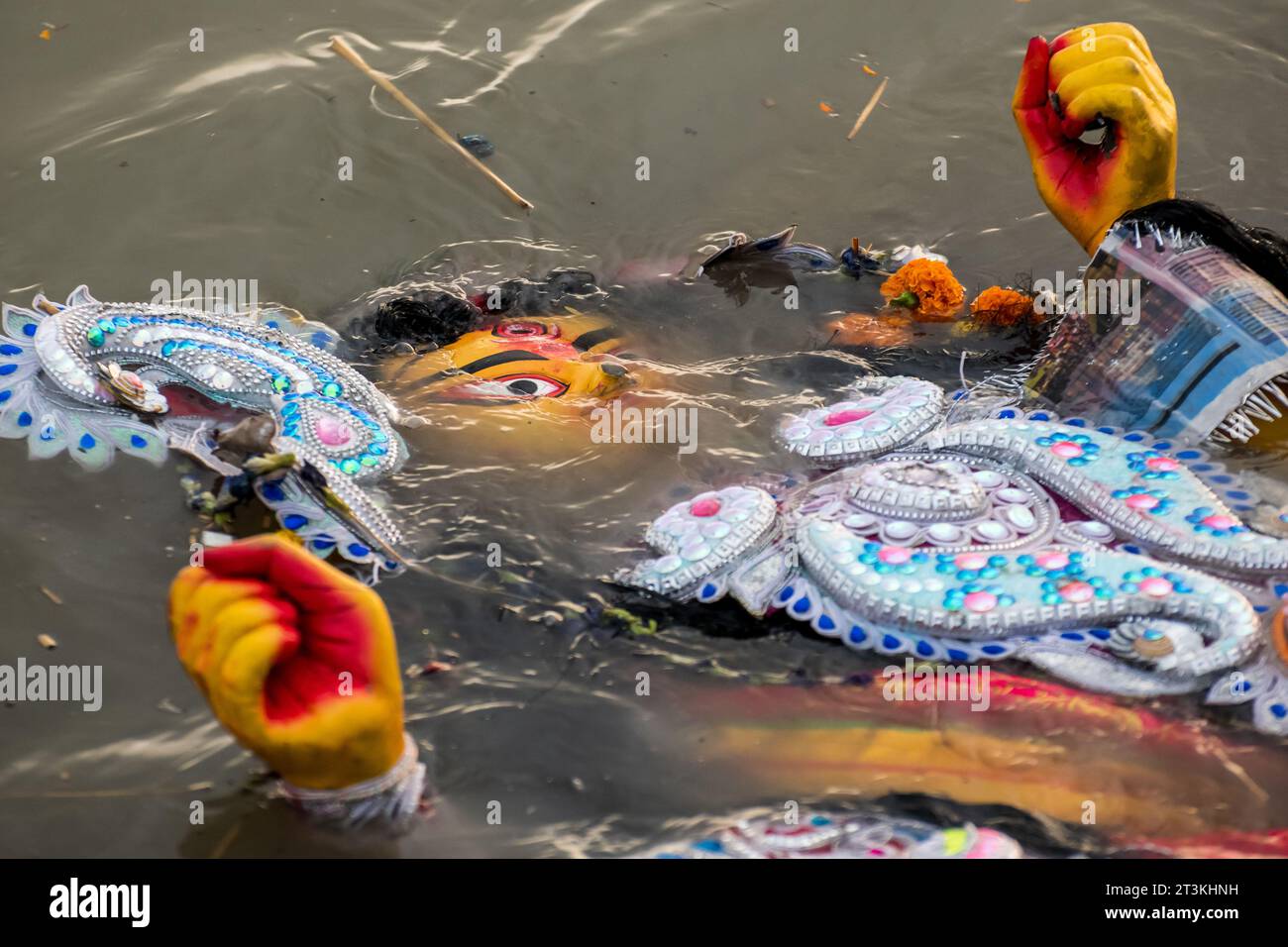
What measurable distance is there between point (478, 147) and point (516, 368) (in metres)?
2.01

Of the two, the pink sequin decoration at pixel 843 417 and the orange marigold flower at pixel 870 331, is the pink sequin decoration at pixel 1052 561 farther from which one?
the orange marigold flower at pixel 870 331

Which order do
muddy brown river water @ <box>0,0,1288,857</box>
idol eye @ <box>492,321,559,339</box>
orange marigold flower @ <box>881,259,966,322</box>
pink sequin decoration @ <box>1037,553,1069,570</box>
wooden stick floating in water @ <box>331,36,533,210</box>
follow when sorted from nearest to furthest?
muddy brown river water @ <box>0,0,1288,857</box>, pink sequin decoration @ <box>1037,553,1069,570</box>, idol eye @ <box>492,321,559,339</box>, orange marigold flower @ <box>881,259,966,322</box>, wooden stick floating in water @ <box>331,36,533,210</box>

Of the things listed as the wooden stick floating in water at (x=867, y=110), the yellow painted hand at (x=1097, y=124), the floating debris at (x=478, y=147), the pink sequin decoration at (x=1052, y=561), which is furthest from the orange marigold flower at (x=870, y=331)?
the floating debris at (x=478, y=147)

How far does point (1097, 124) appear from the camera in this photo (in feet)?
12.8

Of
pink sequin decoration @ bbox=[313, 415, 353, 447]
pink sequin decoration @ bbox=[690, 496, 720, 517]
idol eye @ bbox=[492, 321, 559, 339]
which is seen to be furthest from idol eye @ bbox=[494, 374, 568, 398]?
pink sequin decoration @ bbox=[690, 496, 720, 517]

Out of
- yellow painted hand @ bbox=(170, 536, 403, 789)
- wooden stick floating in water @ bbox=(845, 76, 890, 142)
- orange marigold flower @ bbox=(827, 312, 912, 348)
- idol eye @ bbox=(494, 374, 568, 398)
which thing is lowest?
yellow painted hand @ bbox=(170, 536, 403, 789)

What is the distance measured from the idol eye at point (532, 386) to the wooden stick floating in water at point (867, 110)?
260 centimetres

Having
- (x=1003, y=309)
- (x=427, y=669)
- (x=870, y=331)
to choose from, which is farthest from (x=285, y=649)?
(x=1003, y=309)

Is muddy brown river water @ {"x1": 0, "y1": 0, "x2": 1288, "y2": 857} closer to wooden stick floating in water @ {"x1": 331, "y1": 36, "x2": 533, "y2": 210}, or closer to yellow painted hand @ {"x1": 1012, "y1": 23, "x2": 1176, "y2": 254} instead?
wooden stick floating in water @ {"x1": 331, "y1": 36, "x2": 533, "y2": 210}

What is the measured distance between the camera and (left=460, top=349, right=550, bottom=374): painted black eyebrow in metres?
4.41

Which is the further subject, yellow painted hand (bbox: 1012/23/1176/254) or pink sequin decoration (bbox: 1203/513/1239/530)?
yellow painted hand (bbox: 1012/23/1176/254)

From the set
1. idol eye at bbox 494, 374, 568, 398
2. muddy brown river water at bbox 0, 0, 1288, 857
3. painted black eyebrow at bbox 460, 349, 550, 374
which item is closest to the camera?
muddy brown river water at bbox 0, 0, 1288, 857

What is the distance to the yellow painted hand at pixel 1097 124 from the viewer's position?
3805 millimetres

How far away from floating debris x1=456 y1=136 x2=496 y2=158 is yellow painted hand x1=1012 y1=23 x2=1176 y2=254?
2.73m
